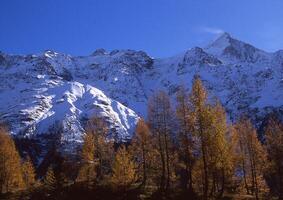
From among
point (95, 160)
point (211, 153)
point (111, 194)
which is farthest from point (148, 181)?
point (211, 153)

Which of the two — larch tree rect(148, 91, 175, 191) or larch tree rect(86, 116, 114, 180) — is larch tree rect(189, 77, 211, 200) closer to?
larch tree rect(148, 91, 175, 191)

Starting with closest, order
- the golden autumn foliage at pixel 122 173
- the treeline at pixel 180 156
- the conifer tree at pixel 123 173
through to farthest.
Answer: the treeline at pixel 180 156, the conifer tree at pixel 123 173, the golden autumn foliage at pixel 122 173

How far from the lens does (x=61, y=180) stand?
84.4m

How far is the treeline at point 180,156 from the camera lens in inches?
2336

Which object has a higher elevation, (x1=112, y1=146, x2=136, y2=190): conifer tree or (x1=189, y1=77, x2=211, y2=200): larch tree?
(x1=189, y1=77, x2=211, y2=200): larch tree

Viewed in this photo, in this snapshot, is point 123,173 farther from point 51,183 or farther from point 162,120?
point 51,183

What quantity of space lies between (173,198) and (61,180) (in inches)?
1073

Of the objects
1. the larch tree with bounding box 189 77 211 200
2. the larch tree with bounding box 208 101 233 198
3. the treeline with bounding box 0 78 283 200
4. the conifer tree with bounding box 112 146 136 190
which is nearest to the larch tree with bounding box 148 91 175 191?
the treeline with bounding box 0 78 283 200

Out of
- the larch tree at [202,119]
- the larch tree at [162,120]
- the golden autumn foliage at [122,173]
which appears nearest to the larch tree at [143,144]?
the golden autumn foliage at [122,173]

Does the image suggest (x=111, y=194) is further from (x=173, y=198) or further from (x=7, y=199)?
(x=7, y=199)

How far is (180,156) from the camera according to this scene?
77.7m

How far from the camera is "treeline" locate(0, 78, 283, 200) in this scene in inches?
2336

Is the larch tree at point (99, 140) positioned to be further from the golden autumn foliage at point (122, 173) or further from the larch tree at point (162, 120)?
the larch tree at point (162, 120)

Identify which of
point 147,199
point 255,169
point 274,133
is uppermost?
point 274,133
